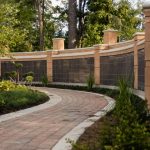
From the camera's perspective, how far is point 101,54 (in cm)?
2658

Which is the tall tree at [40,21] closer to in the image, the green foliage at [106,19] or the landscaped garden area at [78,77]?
the landscaped garden area at [78,77]

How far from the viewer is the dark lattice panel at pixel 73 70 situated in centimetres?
2847

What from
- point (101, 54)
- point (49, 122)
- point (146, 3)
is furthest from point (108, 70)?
point (146, 3)

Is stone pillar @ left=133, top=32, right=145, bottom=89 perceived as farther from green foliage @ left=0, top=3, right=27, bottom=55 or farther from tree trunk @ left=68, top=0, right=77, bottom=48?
tree trunk @ left=68, top=0, right=77, bottom=48

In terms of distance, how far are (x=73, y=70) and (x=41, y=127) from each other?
19.4 m

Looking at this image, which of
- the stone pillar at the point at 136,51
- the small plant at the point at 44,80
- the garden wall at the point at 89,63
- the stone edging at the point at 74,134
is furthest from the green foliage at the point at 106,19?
the stone edging at the point at 74,134

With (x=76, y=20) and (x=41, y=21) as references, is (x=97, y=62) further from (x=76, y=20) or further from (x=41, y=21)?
(x=41, y=21)

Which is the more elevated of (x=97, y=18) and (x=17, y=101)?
(x=97, y=18)

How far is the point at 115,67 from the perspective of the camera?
24484 millimetres

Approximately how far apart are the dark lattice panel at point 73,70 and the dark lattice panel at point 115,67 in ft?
5.54

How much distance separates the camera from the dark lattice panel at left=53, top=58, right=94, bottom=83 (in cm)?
2847

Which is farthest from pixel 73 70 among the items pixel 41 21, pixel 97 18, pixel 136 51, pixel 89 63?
pixel 41 21

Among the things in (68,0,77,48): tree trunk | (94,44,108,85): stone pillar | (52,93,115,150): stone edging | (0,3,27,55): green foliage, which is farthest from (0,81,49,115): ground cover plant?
(68,0,77,48): tree trunk

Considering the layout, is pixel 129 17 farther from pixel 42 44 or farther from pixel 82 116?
pixel 82 116
